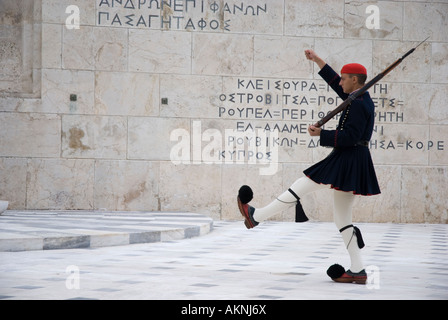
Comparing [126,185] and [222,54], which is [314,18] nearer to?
[222,54]

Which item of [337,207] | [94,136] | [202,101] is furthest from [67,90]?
[337,207]

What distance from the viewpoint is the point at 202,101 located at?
12711 mm

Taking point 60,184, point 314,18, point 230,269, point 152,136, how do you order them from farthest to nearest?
point 314,18
point 152,136
point 60,184
point 230,269

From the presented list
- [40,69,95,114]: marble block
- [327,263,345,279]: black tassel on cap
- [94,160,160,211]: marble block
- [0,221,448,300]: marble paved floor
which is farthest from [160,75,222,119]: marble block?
[327,263,345,279]: black tassel on cap

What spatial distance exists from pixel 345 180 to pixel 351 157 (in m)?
0.20

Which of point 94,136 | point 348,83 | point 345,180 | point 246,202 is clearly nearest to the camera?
point 345,180

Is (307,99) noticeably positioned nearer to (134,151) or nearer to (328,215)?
(328,215)

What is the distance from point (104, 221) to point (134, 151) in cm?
236

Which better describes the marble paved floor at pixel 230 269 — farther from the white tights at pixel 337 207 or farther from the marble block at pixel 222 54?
the marble block at pixel 222 54

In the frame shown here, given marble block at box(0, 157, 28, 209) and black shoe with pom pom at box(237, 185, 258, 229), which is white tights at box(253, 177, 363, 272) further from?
marble block at box(0, 157, 28, 209)

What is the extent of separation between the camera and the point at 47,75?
12.4 metres

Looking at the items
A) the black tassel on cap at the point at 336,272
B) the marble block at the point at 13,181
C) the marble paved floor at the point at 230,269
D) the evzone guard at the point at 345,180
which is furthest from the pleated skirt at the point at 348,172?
the marble block at the point at 13,181

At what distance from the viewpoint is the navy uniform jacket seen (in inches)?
230

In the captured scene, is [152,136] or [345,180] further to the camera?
[152,136]
